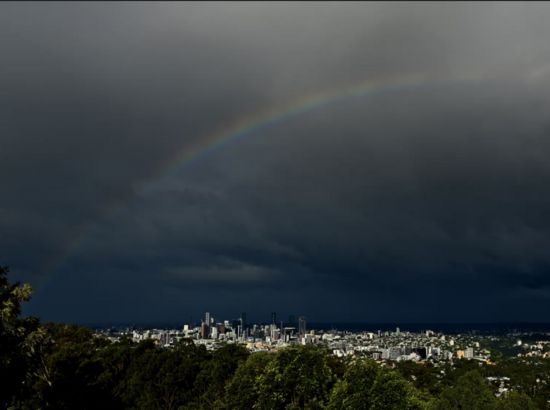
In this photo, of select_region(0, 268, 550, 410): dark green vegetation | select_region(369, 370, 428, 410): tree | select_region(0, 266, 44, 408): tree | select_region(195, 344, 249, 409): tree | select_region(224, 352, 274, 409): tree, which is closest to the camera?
select_region(0, 266, 44, 408): tree

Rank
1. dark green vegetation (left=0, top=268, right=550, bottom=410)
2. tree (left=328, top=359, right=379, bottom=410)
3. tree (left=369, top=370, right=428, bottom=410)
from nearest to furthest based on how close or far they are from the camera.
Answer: dark green vegetation (left=0, top=268, right=550, bottom=410)
tree (left=369, top=370, right=428, bottom=410)
tree (left=328, top=359, right=379, bottom=410)

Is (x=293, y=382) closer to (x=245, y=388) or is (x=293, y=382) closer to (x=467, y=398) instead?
(x=245, y=388)

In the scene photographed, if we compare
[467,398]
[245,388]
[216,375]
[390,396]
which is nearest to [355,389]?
[390,396]

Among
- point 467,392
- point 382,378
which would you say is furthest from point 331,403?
point 467,392

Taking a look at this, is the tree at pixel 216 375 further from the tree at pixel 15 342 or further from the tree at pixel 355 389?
the tree at pixel 15 342

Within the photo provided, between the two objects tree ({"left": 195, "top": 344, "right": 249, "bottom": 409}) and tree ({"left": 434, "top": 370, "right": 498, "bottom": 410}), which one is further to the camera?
tree ({"left": 195, "top": 344, "right": 249, "bottom": 409})

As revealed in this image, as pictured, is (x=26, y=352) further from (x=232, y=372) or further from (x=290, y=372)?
(x=232, y=372)

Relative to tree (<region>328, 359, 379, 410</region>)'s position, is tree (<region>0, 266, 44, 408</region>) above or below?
above

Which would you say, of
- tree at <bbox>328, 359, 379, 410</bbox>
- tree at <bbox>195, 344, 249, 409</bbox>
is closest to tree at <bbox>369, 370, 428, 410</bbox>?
tree at <bbox>328, 359, 379, 410</bbox>

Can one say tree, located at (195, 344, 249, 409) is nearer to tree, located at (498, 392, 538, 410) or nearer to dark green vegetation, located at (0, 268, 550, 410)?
dark green vegetation, located at (0, 268, 550, 410)
